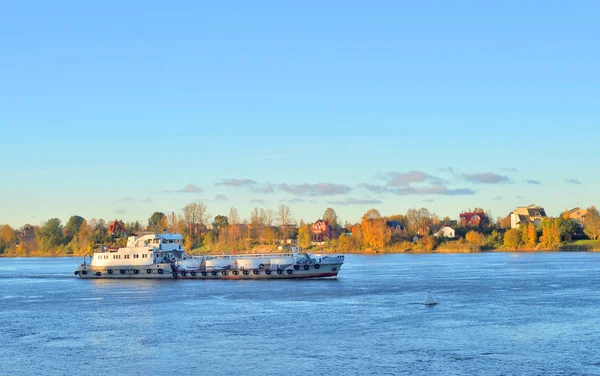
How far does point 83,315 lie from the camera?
6606 cm

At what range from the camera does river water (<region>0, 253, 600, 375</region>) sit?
4209 cm

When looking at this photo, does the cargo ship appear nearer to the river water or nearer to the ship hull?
the ship hull

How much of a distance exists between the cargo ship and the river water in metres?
14.2

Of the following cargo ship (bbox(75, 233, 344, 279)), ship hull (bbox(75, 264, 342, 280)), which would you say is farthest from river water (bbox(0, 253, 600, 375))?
cargo ship (bbox(75, 233, 344, 279))

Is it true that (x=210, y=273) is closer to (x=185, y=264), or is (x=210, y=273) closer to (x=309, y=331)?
(x=185, y=264)

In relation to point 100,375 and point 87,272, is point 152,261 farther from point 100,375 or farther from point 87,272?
point 100,375

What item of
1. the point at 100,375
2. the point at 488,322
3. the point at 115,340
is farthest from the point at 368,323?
the point at 100,375

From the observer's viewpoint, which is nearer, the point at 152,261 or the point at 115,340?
the point at 115,340

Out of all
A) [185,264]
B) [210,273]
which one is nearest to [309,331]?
[210,273]

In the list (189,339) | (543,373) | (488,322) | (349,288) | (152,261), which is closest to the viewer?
(543,373)

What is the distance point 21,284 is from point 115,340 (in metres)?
66.9

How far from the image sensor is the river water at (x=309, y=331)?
1657 inches

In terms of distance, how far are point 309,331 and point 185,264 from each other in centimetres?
5997

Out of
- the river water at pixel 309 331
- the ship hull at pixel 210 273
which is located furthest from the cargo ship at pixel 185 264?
the river water at pixel 309 331
